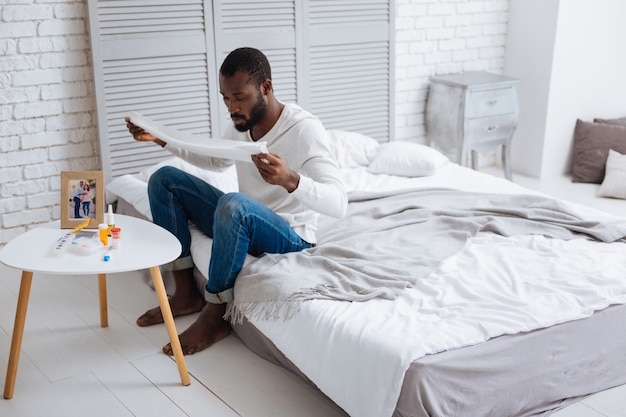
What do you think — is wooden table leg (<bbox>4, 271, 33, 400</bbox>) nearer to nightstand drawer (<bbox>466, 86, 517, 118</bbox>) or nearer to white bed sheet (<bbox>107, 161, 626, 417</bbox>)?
white bed sheet (<bbox>107, 161, 626, 417</bbox>)

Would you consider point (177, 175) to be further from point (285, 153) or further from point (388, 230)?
point (388, 230)

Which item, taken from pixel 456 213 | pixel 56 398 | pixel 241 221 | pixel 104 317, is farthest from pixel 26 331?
pixel 456 213

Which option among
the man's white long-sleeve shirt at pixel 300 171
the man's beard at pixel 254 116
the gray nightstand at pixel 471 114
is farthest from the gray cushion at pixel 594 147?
the man's beard at pixel 254 116

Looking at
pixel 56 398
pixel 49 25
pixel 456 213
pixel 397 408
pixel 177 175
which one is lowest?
pixel 56 398

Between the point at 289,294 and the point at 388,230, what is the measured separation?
614 millimetres

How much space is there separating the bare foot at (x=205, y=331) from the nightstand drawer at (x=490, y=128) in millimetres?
2070

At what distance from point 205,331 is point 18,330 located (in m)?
0.58

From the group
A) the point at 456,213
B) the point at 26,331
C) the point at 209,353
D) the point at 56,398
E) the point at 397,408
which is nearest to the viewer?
the point at 397,408

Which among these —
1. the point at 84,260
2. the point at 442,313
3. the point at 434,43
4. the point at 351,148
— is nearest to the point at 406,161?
the point at 351,148

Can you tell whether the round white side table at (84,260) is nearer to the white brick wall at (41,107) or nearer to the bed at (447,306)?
the bed at (447,306)

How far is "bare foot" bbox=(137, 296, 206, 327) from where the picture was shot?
8.63ft

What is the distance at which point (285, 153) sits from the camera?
2451mm

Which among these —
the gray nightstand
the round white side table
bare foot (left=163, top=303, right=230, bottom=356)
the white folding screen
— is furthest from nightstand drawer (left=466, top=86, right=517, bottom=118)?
the round white side table

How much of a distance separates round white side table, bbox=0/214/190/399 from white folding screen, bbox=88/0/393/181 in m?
1.10
